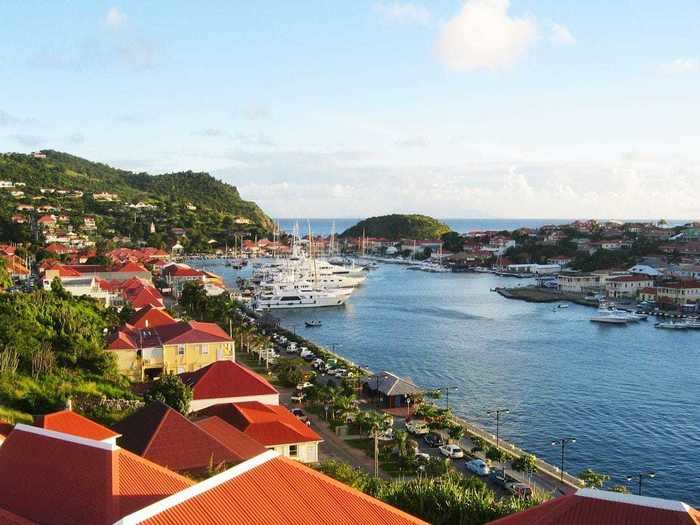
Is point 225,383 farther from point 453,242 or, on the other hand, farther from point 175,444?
point 453,242

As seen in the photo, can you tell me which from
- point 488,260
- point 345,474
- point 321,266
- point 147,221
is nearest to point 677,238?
point 488,260

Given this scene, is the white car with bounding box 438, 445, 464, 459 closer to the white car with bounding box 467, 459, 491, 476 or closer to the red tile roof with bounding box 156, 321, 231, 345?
the white car with bounding box 467, 459, 491, 476

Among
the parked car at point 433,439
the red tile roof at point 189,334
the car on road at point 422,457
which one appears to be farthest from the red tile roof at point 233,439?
the red tile roof at point 189,334

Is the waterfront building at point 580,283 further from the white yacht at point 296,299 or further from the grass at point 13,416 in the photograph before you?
the grass at point 13,416

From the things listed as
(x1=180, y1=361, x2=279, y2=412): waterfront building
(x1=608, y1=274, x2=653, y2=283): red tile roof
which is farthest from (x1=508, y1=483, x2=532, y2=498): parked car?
(x1=608, y1=274, x2=653, y2=283): red tile roof

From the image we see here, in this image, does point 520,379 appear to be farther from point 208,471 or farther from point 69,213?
point 69,213

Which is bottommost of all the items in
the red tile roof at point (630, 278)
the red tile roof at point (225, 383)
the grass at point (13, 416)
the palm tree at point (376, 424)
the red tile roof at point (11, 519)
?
the palm tree at point (376, 424)
